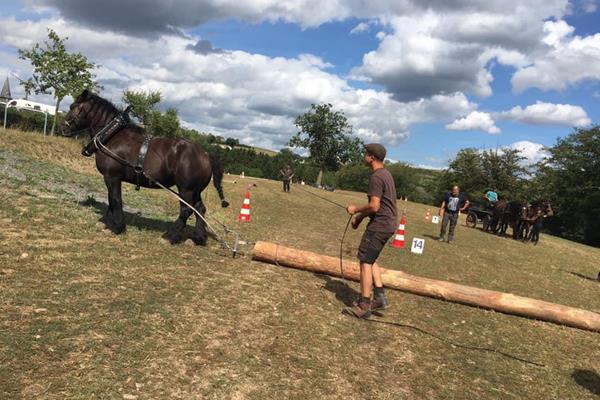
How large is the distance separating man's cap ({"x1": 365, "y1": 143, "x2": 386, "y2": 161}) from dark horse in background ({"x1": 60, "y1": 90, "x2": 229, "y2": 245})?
3515 millimetres

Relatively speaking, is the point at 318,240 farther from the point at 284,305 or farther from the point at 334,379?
the point at 334,379

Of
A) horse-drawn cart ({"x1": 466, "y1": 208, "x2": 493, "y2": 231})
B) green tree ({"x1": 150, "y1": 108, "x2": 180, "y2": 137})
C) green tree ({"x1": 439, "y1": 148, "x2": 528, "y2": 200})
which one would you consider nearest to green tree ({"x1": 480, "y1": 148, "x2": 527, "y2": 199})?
green tree ({"x1": 439, "y1": 148, "x2": 528, "y2": 200})

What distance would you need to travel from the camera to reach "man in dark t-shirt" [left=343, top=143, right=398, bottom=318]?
214 inches

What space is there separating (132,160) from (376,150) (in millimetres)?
4510

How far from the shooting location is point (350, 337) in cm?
510

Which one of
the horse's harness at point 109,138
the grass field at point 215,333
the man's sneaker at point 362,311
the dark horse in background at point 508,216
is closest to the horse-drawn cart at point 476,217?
the dark horse in background at point 508,216

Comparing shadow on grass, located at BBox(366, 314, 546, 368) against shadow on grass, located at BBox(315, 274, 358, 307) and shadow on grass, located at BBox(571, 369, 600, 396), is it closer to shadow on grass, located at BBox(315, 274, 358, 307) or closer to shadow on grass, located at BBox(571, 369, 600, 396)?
shadow on grass, located at BBox(571, 369, 600, 396)

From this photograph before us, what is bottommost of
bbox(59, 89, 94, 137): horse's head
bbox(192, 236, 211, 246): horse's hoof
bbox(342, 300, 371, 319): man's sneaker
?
bbox(342, 300, 371, 319): man's sneaker

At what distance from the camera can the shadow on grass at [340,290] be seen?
6566 mm

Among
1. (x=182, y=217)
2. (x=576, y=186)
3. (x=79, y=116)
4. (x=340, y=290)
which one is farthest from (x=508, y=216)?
(x=576, y=186)

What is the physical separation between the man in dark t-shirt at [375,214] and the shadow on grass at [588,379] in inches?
101

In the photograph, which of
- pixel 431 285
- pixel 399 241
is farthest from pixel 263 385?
pixel 399 241

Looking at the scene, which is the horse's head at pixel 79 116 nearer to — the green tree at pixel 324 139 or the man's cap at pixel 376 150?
the man's cap at pixel 376 150

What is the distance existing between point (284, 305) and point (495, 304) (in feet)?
12.4
